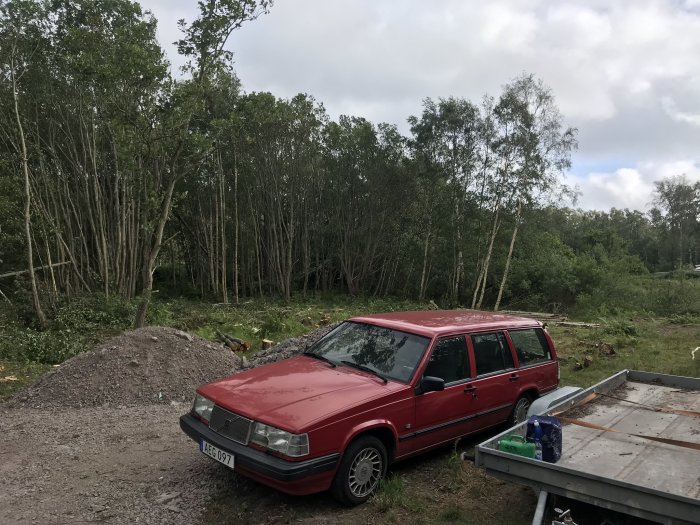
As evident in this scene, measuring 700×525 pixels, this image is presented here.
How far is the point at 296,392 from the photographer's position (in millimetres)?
4078

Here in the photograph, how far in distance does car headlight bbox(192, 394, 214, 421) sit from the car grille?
10 centimetres

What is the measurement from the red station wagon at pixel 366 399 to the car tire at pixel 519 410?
0.04 feet

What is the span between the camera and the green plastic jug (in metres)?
3.30

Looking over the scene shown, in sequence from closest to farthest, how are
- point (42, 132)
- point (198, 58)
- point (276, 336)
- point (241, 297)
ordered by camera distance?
1. point (198, 58)
2. point (276, 336)
3. point (42, 132)
4. point (241, 297)

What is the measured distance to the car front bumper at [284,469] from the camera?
3.51m

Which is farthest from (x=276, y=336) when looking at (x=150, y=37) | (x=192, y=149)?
(x=150, y=37)

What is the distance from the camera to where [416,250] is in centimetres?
2614

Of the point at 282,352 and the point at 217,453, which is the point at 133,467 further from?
the point at 282,352

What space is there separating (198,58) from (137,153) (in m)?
2.45

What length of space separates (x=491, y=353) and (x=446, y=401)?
959 mm

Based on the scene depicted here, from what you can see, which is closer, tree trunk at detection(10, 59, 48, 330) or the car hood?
the car hood

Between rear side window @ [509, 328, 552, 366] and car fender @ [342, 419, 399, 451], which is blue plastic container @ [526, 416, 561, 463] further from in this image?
rear side window @ [509, 328, 552, 366]

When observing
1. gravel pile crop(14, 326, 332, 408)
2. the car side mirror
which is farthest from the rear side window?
gravel pile crop(14, 326, 332, 408)

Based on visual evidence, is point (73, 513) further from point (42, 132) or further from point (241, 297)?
point (241, 297)
